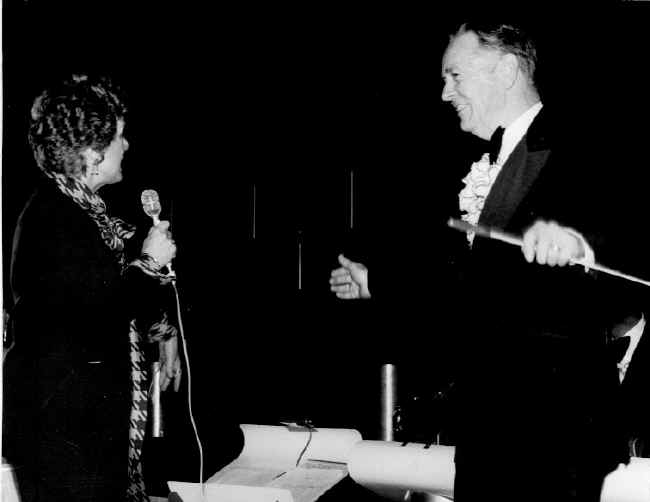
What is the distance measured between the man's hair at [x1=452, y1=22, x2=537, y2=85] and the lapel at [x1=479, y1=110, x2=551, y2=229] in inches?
6.2

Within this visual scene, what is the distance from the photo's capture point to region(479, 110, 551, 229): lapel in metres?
1.52

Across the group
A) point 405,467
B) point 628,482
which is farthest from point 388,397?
point 628,482

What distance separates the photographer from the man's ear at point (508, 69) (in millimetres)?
1688

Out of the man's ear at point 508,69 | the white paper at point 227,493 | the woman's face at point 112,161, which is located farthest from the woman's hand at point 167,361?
the man's ear at point 508,69

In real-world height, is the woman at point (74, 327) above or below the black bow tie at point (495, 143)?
below

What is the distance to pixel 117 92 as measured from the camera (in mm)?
1800

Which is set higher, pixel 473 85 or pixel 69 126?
pixel 473 85

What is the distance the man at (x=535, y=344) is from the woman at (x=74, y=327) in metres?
0.72

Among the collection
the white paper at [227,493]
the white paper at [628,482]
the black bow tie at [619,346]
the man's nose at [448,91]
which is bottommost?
the white paper at [227,493]

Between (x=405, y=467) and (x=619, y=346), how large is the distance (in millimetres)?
757

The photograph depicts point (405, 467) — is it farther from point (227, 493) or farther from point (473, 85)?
point (473, 85)

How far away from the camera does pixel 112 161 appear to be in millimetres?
1775

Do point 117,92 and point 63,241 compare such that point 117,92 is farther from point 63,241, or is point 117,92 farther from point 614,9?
point 614,9

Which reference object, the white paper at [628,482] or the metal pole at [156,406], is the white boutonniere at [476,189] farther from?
the metal pole at [156,406]
